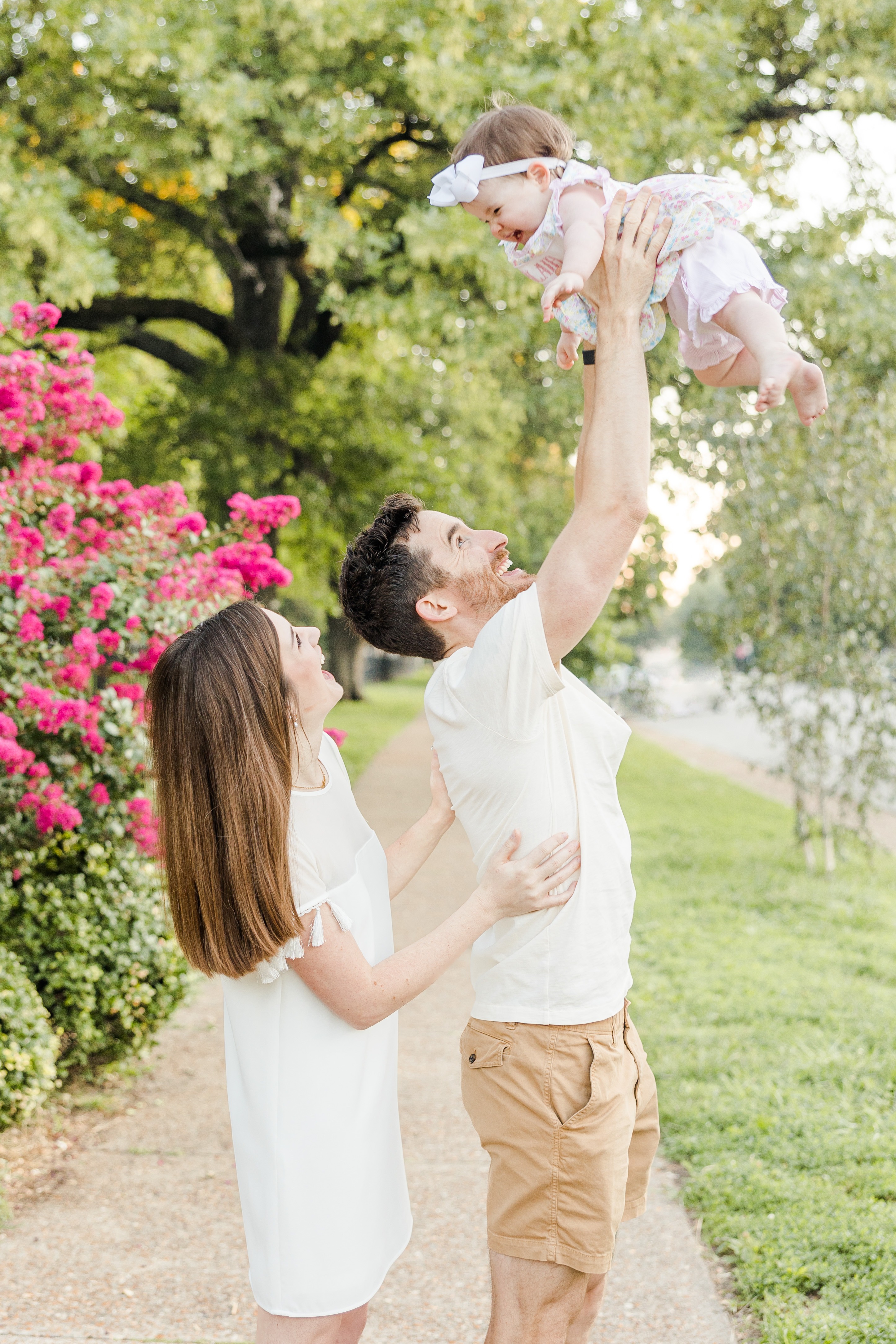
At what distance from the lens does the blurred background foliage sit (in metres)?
7.65

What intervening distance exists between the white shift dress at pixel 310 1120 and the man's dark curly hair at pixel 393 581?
360 millimetres

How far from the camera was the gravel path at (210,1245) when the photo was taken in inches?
116

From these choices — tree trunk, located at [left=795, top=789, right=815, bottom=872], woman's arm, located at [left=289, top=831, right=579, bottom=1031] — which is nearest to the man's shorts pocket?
woman's arm, located at [left=289, top=831, right=579, bottom=1031]

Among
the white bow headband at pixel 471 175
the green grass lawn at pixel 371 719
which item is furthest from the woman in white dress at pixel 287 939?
the green grass lawn at pixel 371 719

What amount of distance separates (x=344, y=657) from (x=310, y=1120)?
910 inches

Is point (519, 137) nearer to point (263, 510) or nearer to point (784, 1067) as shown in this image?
point (263, 510)

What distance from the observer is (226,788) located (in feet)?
5.80

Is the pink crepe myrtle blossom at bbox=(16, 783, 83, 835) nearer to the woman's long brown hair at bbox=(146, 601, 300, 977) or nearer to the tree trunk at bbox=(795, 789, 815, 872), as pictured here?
the woman's long brown hair at bbox=(146, 601, 300, 977)

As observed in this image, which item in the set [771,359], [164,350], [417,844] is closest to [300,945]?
[417,844]

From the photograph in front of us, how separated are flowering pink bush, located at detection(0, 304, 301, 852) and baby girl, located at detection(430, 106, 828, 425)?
215 cm

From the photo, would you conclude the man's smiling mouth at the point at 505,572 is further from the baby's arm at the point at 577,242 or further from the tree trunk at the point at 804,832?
the tree trunk at the point at 804,832

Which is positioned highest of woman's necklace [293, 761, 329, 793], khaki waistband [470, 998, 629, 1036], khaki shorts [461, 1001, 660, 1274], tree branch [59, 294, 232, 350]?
tree branch [59, 294, 232, 350]

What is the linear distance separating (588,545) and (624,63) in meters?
7.47

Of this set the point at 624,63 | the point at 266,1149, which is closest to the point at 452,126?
the point at 624,63
